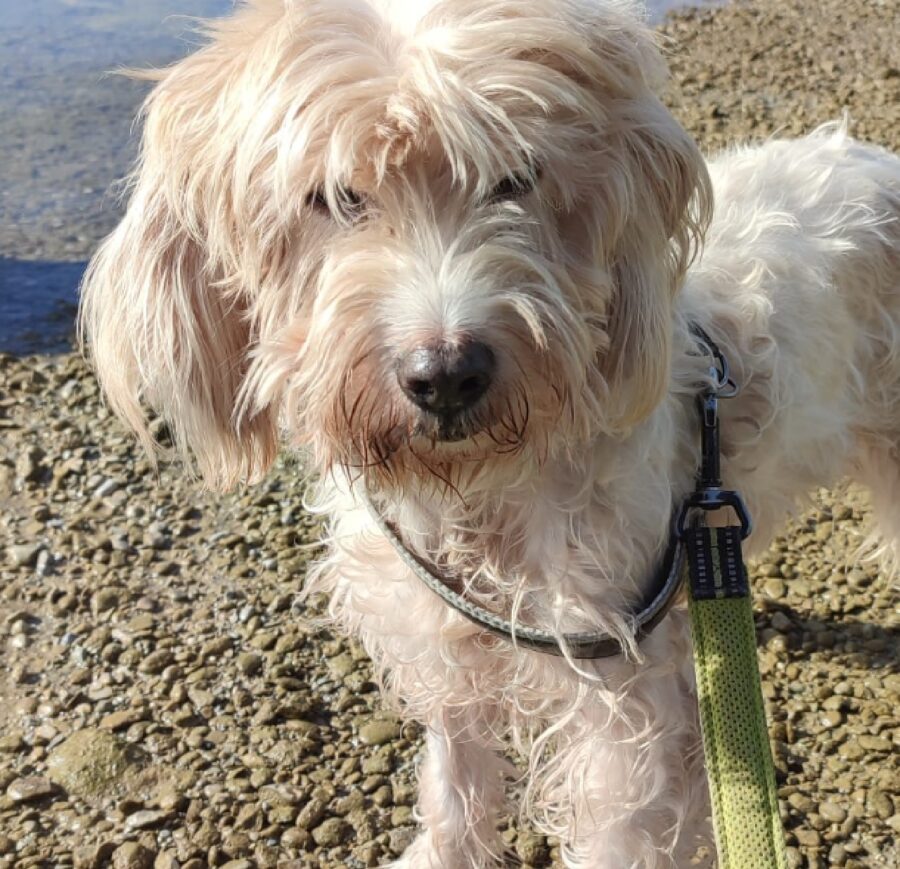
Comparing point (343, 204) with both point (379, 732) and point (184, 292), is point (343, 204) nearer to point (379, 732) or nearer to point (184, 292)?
point (184, 292)

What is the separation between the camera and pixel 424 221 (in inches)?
71.6

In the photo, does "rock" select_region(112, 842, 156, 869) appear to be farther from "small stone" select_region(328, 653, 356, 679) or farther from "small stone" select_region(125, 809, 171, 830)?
"small stone" select_region(328, 653, 356, 679)

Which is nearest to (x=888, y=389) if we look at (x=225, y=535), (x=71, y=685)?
(x=225, y=535)

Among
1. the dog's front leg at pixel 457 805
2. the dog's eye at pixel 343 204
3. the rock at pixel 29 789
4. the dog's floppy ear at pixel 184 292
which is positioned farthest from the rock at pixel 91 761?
the dog's eye at pixel 343 204

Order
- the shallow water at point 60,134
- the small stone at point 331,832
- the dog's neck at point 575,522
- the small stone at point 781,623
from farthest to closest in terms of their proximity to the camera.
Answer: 1. the shallow water at point 60,134
2. the small stone at point 781,623
3. the small stone at point 331,832
4. the dog's neck at point 575,522

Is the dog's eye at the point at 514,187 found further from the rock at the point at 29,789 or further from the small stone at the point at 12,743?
the small stone at the point at 12,743

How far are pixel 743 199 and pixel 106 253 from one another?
5.54ft

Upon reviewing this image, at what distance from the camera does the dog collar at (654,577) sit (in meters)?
2.15

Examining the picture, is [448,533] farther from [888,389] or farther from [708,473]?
[888,389]

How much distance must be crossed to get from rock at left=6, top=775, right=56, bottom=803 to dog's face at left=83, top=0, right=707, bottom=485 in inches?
65.3

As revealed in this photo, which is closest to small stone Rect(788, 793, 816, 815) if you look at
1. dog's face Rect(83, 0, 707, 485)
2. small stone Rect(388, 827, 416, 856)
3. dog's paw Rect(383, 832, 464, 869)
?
dog's paw Rect(383, 832, 464, 869)

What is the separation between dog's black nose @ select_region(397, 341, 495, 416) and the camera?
167 cm

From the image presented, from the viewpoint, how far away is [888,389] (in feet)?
10.0

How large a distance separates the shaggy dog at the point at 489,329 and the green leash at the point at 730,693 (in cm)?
14
